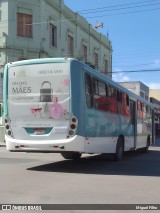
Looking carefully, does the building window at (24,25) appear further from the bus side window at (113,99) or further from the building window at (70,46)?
the bus side window at (113,99)

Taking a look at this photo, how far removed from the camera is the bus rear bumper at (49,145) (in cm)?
1214

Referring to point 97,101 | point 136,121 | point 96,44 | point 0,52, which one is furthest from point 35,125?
point 96,44

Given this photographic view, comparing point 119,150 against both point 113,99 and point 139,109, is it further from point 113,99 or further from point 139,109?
point 139,109

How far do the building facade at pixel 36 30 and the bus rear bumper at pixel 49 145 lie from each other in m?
17.8

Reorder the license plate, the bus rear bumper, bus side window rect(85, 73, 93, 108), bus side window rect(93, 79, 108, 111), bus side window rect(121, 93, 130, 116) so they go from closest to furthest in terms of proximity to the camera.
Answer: the bus rear bumper, the license plate, bus side window rect(85, 73, 93, 108), bus side window rect(93, 79, 108, 111), bus side window rect(121, 93, 130, 116)

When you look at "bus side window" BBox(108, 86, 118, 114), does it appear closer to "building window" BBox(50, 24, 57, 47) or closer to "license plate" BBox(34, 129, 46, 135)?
"license plate" BBox(34, 129, 46, 135)

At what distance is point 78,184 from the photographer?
1016 cm

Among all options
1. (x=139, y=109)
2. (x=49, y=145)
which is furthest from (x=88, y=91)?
(x=139, y=109)

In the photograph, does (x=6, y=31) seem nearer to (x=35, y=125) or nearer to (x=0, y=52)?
(x=0, y=52)

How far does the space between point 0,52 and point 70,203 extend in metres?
23.3

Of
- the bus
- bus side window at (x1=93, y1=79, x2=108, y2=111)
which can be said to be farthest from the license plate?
bus side window at (x1=93, y1=79, x2=108, y2=111)

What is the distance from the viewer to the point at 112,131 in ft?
50.0

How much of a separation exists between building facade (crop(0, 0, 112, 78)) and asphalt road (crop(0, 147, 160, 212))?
16882 millimetres

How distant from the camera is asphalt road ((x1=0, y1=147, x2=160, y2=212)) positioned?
8.34 m
